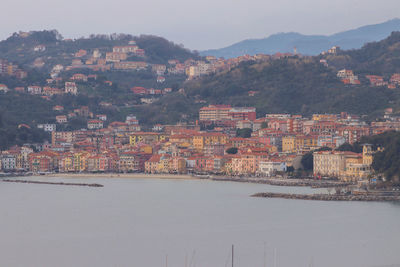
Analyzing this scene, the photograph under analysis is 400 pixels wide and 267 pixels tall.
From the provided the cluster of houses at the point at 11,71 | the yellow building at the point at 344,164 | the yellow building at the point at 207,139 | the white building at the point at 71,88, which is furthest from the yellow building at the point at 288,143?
the cluster of houses at the point at 11,71

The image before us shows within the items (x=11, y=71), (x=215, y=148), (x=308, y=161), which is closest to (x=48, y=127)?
(x=215, y=148)

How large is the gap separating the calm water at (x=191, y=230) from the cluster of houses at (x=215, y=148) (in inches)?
269

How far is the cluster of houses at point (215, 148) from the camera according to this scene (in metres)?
44.9

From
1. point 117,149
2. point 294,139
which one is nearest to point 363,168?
point 294,139

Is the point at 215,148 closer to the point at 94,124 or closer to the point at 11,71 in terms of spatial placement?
the point at 94,124

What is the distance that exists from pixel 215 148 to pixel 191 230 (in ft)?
82.0

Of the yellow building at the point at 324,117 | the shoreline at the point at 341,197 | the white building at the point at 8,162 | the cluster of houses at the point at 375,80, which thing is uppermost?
the cluster of houses at the point at 375,80

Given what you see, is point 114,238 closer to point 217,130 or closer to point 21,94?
point 217,130

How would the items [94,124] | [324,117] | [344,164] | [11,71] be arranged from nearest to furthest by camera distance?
[344,164] < [324,117] < [94,124] < [11,71]

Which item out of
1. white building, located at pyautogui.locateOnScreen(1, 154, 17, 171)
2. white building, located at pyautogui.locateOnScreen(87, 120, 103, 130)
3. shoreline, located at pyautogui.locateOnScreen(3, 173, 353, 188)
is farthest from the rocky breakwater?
white building, located at pyautogui.locateOnScreen(87, 120, 103, 130)

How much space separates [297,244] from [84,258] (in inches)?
212

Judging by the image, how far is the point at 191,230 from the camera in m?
26.4

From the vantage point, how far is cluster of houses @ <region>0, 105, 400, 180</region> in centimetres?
4491

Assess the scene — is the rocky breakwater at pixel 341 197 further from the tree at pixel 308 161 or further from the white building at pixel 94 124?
the white building at pixel 94 124
